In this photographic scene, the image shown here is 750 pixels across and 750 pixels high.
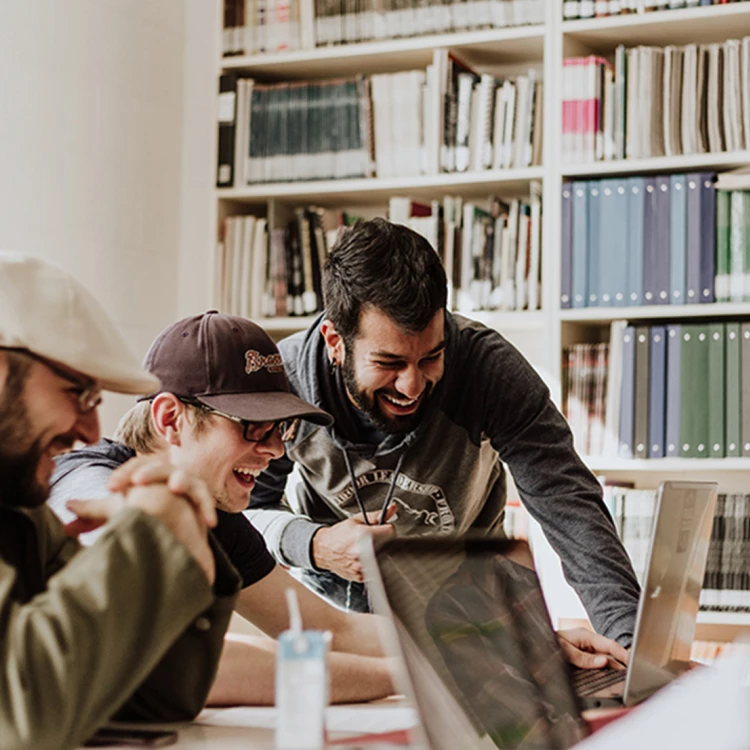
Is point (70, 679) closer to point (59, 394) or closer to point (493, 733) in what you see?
point (59, 394)

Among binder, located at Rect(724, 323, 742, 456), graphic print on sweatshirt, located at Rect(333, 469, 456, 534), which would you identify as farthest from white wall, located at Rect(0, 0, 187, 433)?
binder, located at Rect(724, 323, 742, 456)

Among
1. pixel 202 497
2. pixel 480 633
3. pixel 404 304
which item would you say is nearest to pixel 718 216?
pixel 404 304

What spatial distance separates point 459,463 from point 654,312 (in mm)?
962

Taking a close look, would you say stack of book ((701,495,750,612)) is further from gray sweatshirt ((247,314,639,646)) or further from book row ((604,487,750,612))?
gray sweatshirt ((247,314,639,646))

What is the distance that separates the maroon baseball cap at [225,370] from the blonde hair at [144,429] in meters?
0.04

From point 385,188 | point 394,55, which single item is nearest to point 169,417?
point 385,188

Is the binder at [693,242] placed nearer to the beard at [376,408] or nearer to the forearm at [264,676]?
the beard at [376,408]

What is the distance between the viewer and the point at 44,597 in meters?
0.93

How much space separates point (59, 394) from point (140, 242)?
233cm

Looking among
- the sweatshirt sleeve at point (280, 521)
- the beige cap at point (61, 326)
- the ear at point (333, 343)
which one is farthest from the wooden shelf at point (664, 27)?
the beige cap at point (61, 326)

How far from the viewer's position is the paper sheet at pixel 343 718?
50.3 inches

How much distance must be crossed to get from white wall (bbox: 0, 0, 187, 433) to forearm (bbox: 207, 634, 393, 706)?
167 centimetres

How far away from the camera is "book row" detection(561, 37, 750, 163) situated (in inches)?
116

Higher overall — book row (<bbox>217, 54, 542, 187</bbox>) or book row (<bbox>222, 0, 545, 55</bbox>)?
book row (<bbox>222, 0, 545, 55</bbox>)
